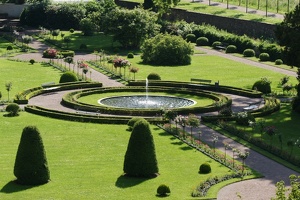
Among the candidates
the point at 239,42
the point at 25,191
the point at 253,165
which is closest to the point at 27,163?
the point at 25,191

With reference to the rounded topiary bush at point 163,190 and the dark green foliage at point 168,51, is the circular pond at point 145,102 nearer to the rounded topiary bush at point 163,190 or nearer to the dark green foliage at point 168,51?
the dark green foliage at point 168,51

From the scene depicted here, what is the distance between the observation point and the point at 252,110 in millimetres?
63625

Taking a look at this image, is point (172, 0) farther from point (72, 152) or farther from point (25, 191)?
point (25, 191)

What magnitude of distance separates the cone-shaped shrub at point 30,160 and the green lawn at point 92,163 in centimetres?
54

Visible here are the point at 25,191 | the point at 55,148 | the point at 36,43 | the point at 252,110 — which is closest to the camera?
the point at 25,191

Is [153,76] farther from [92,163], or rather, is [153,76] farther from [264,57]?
[92,163]

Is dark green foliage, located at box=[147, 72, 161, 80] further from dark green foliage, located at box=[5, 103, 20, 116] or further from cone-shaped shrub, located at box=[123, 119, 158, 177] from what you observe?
cone-shaped shrub, located at box=[123, 119, 158, 177]

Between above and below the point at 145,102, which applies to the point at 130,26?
above

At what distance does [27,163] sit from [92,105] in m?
20.6

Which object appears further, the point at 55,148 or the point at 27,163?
the point at 55,148

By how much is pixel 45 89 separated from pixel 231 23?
4488cm

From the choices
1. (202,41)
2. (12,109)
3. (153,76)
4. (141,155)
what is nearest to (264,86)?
(153,76)

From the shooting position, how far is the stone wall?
104 metres

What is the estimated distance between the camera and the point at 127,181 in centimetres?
4525
